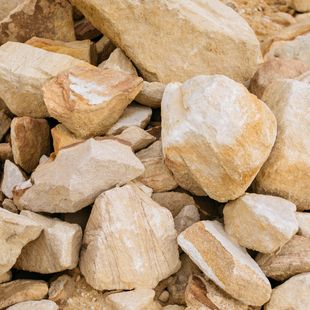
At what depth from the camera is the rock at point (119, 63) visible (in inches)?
153

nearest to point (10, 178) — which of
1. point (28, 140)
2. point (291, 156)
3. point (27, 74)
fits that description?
point (28, 140)

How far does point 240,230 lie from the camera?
296cm

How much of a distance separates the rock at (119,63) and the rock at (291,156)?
3.78 ft

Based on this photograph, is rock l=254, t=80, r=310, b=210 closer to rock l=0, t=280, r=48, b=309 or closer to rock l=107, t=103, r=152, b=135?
rock l=107, t=103, r=152, b=135

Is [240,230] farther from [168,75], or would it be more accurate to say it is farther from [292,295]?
[168,75]

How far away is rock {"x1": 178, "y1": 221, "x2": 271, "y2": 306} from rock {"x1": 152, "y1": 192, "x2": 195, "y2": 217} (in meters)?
0.40

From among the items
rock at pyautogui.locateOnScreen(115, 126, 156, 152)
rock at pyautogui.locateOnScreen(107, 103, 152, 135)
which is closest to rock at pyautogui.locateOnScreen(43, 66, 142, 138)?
rock at pyautogui.locateOnScreen(107, 103, 152, 135)

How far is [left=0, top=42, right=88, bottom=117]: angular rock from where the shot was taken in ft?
11.9

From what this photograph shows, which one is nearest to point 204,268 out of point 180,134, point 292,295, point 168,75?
point 292,295

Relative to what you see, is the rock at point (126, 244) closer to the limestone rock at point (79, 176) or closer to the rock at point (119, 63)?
the limestone rock at point (79, 176)

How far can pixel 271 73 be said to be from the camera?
3818mm

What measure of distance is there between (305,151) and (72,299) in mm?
1573

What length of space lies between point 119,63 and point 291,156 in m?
1.44

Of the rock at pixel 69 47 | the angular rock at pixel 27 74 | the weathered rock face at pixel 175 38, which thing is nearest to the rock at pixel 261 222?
the weathered rock face at pixel 175 38
